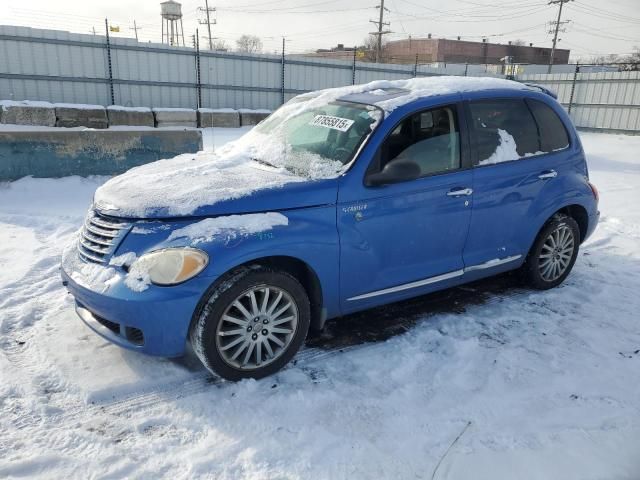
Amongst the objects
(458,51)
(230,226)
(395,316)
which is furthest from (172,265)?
(458,51)

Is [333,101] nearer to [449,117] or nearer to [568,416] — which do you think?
[449,117]

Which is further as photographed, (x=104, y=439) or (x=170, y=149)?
(x=170, y=149)

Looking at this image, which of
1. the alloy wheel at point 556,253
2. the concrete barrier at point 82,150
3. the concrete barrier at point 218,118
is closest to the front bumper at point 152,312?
the alloy wheel at point 556,253

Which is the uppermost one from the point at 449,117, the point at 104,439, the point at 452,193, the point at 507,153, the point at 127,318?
the point at 449,117

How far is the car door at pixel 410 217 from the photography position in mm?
3408

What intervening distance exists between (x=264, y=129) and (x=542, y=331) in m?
2.84

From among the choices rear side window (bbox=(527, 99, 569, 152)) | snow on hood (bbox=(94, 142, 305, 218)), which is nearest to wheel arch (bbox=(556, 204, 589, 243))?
rear side window (bbox=(527, 99, 569, 152))

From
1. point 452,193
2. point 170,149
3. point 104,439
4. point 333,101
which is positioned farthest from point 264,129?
point 170,149

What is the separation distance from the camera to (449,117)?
3885 mm

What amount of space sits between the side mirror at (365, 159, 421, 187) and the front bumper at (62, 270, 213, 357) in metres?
1.28

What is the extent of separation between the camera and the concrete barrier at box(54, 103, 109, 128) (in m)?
14.7

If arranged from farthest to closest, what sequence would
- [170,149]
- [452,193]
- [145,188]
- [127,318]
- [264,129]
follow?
[170,149], [264,129], [452,193], [145,188], [127,318]

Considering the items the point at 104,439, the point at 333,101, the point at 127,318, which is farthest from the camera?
the point at 333,101

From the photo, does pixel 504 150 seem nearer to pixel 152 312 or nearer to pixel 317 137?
pixel 317 137
